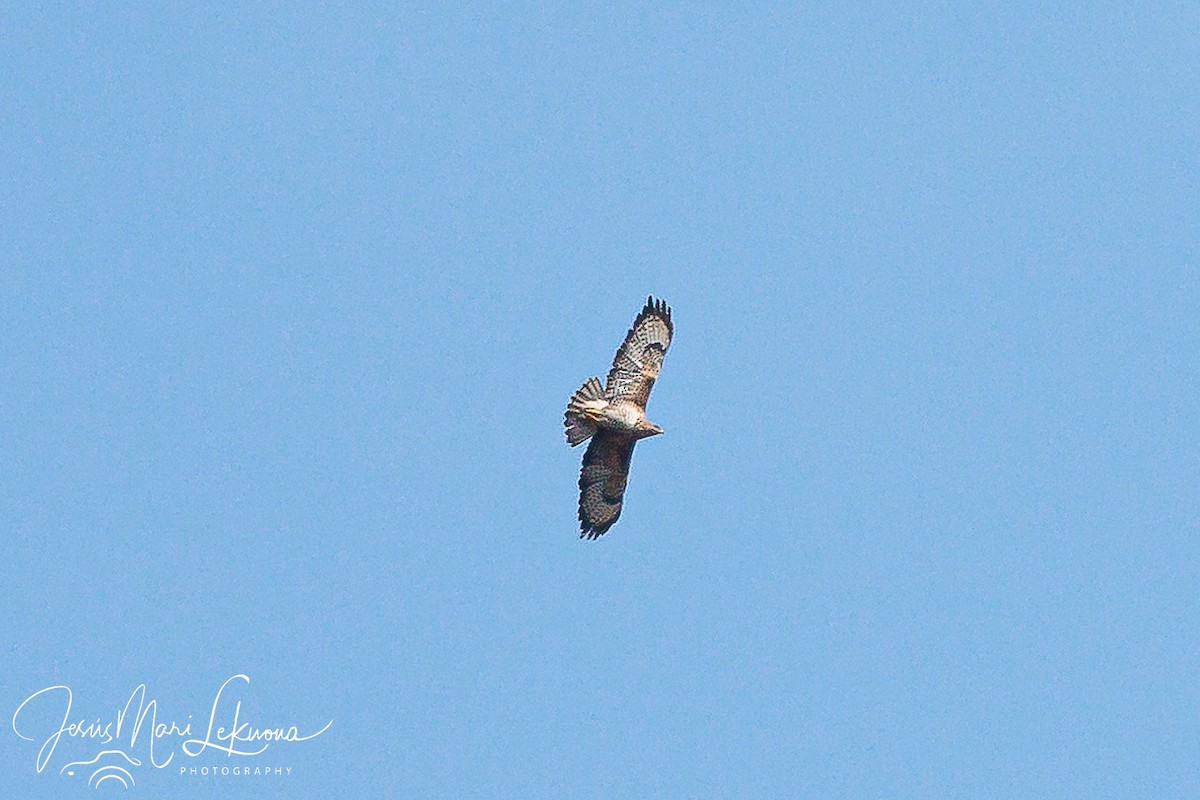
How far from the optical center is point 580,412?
52406 millimetres

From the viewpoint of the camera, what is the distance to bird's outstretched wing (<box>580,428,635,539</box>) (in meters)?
Result: 53.5

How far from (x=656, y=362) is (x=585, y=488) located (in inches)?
123

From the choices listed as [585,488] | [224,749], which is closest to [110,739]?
[224,749]

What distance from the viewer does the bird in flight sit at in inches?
2067

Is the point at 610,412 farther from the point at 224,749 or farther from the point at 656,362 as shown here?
the point at 224,749

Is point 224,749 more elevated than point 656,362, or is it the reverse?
point 656,362

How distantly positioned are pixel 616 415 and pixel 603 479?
2.27 metres

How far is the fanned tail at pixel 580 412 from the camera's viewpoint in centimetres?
5247

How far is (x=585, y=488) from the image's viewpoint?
179 feet

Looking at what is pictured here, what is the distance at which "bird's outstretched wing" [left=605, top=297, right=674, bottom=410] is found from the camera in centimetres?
5297

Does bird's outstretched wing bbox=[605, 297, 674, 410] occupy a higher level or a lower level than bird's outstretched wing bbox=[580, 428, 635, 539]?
higher

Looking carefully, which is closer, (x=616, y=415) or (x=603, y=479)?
(x=616, y=415)

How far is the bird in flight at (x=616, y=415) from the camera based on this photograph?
52.5 m

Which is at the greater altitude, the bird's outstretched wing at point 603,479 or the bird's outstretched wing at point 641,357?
the bird's outstretched wing at point 641,357
